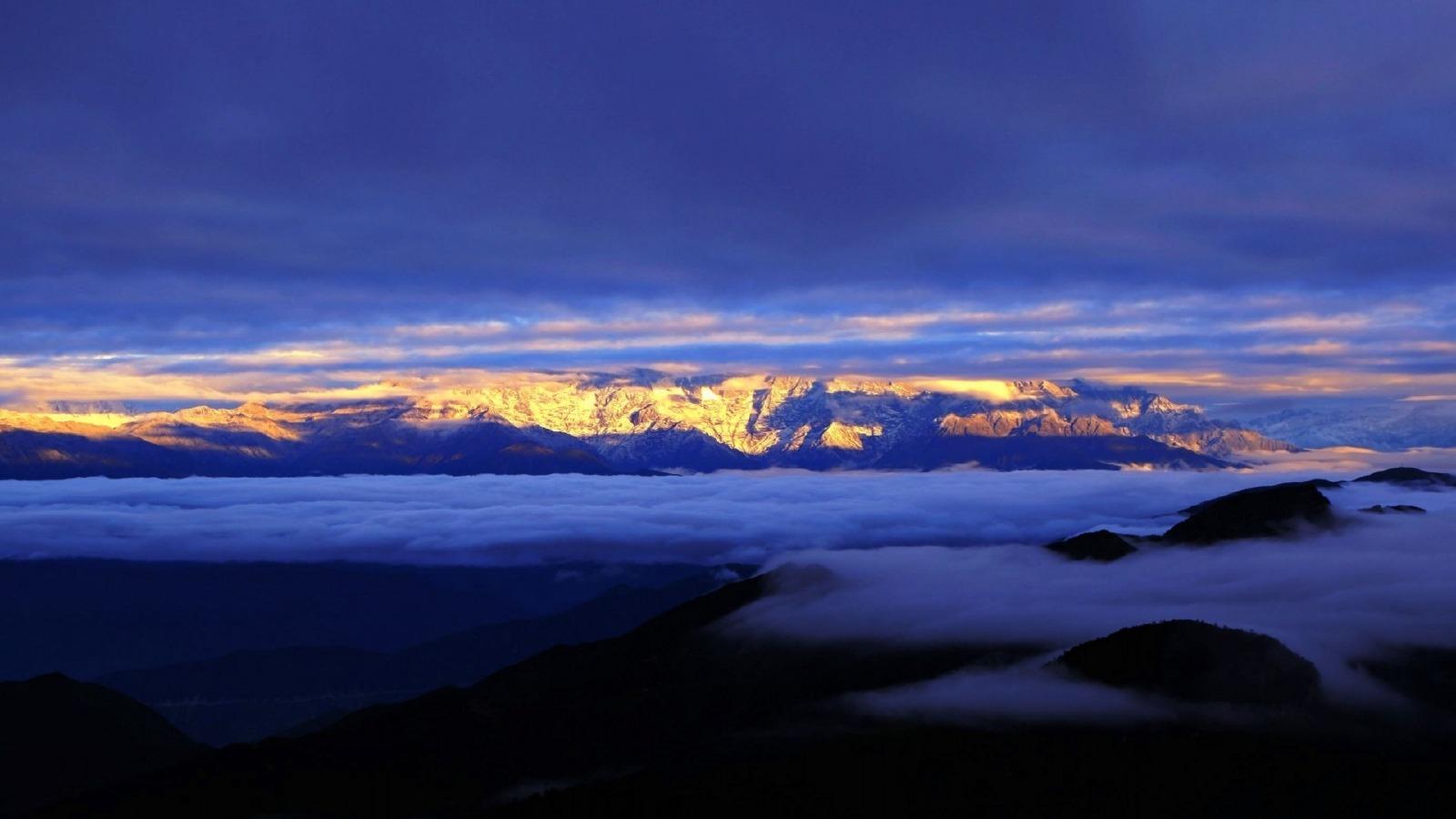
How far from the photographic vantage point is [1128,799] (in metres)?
195

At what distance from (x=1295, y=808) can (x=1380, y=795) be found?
13.0 m

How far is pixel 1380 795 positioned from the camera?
624 ft

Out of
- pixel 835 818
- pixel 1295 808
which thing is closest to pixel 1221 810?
pixel 1295 808

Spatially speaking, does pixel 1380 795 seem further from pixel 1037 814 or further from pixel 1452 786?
pixel 1037 814

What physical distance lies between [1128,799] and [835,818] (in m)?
41.7

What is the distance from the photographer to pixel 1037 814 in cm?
19188

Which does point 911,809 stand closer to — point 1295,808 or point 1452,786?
point 1295,808

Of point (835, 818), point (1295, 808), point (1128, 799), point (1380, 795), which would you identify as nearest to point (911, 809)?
point (835, 818)

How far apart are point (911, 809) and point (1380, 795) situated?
64496 mm

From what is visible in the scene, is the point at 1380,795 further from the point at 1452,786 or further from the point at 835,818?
the point at 835,818

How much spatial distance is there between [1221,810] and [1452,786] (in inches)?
1374

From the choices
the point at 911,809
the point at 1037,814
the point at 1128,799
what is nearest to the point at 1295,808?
the point at 1128,799

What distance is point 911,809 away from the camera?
199 meters

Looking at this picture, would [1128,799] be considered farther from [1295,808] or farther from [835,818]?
[835,818]
